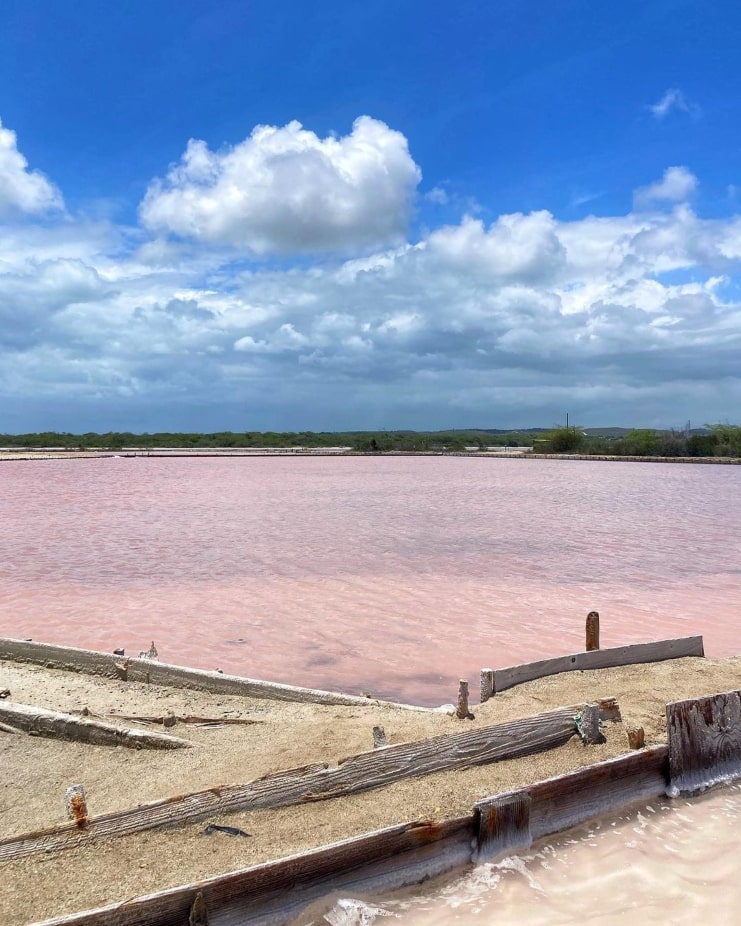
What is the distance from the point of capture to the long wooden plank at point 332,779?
3064 millimetres

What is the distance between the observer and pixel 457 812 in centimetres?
354

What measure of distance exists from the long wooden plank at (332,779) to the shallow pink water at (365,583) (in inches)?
95.2

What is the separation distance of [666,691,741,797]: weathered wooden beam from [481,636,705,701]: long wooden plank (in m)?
1.29

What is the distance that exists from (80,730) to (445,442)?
101 m

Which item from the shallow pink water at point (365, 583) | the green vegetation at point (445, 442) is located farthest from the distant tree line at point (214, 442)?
the shallow pink water at point (365, 583)

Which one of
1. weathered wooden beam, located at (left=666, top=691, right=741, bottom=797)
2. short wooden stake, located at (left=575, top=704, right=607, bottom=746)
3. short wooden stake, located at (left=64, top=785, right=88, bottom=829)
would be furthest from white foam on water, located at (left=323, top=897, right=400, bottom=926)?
weathered wooden beam, located at (left=666, top=691, right=741, bottom=797)

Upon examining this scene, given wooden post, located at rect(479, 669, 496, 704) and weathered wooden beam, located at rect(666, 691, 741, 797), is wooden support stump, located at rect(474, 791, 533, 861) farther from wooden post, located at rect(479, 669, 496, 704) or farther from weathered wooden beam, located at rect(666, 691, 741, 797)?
wooden post, located at rect(479, 669, 496, 704)

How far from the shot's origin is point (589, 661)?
578 centimetres

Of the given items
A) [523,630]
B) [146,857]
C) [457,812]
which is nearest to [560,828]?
[457,812]

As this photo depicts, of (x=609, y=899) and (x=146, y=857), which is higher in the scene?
(x=146, y=857)

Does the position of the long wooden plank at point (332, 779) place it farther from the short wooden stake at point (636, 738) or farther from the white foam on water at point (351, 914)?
the white foam on water at point (351, 914)

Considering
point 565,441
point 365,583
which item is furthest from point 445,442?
point 365,583

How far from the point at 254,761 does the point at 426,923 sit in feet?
4.59

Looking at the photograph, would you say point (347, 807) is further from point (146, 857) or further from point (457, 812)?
point (146, 857)
